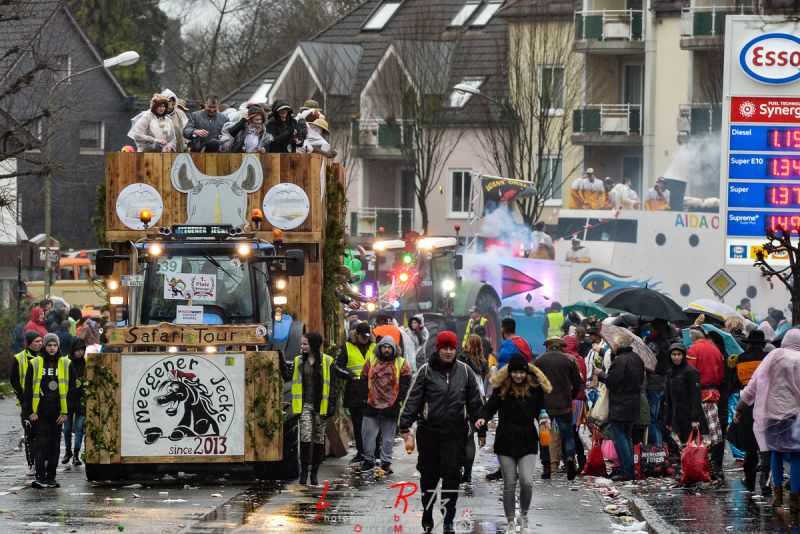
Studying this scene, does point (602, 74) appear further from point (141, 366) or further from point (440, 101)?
point (141, 366)

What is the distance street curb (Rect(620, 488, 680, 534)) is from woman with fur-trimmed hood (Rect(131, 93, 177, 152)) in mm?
7096

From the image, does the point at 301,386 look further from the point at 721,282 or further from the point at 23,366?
the point at 721,282

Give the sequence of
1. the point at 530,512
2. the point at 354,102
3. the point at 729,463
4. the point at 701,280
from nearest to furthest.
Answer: the point at 530,512
the point at 729,463
the point at 701,280
the point at 354,102

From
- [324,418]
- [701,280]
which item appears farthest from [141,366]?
[701,280]

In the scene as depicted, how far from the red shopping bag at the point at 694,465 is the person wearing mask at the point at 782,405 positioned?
192 centimetres

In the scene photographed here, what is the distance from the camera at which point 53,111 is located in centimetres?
2355

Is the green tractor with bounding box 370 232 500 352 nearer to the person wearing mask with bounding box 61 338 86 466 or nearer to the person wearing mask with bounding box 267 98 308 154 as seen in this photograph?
the person wearing mask with bounding box 267 98 308 154

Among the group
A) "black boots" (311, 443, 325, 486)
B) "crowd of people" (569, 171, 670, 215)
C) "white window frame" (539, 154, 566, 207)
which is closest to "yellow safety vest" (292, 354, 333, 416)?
"black boots" (311, 443, 325, 486)

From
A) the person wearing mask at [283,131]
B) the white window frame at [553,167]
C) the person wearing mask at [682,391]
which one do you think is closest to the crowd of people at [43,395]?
the person wearing mask at [283,131]

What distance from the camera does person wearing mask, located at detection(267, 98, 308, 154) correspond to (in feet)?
65.4

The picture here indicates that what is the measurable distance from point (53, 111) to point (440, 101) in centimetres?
2992

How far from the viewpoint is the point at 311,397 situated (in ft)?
57.6

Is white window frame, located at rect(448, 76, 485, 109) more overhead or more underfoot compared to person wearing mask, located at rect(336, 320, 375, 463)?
more overhead

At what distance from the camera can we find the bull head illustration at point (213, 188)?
19375 millimetres
